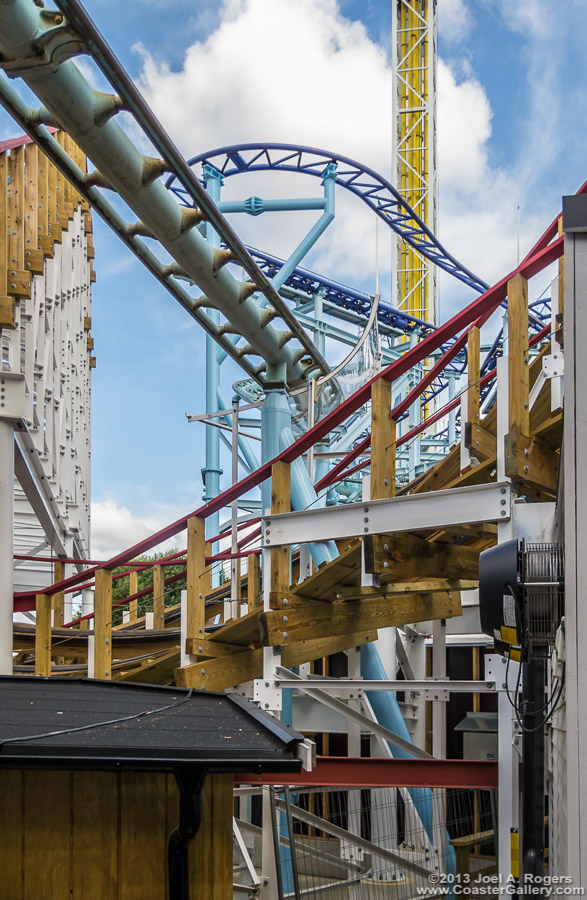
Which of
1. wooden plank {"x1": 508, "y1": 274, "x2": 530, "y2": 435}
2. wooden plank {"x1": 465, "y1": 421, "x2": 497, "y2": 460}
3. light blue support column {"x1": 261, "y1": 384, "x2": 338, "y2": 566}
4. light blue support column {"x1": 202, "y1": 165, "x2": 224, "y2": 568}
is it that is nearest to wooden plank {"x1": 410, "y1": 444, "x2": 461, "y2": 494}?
wooden plank {"x1": 465, "y1": 421, "x2": 497, "y2": 460}

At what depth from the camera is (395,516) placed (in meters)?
6.64

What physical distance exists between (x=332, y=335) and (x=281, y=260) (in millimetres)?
2197

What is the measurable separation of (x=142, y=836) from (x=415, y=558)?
166 inches

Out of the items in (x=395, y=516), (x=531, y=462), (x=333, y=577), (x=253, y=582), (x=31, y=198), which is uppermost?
(x=31, y=198)

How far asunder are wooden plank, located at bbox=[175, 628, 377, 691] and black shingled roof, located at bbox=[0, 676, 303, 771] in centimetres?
345

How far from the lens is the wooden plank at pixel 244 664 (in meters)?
7.77

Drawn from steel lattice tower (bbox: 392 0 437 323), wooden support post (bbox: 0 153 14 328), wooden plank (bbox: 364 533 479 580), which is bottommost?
wooden plank (bbox: 364 533 479 580)

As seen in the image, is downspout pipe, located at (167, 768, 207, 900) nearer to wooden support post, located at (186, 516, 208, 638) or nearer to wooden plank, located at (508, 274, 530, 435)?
wooden plank, located at (508, 274, 530, 435)

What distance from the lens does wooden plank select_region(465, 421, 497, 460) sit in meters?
6.73

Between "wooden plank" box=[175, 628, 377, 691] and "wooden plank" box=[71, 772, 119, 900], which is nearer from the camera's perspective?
"wooden plank" box=[71, 772, 119, 900]

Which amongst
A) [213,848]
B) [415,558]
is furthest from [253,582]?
[213,848]

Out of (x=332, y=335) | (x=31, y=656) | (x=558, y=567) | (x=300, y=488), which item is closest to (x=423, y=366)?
(x=332, y=335)

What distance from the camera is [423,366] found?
28.7 metres

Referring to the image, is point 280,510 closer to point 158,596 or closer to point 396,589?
point 396,589
